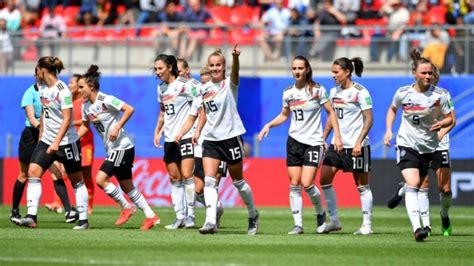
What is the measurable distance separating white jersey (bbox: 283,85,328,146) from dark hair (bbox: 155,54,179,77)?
220 centimetres

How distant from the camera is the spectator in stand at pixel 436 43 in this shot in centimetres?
2961

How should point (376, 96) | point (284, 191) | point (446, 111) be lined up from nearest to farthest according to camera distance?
point (446, 111)
point (284, 191)
point (376, 96)

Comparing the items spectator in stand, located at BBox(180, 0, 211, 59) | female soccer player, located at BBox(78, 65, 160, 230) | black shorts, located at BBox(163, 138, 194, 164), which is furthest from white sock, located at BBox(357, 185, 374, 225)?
spectator in stand, located at BBox(180, 0, 211, 59)

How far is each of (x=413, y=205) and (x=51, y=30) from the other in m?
18.6

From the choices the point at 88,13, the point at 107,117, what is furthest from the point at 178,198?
the point at 88,13

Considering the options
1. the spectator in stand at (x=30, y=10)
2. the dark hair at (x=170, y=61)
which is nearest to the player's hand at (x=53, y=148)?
the dark hair at (x=170, y=61)

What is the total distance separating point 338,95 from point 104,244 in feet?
15.3

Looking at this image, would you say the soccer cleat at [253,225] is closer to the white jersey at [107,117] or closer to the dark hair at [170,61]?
the white jersey at [107,117]

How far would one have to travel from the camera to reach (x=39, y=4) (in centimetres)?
3756

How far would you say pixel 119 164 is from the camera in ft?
60.5

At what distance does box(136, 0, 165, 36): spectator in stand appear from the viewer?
34588mm

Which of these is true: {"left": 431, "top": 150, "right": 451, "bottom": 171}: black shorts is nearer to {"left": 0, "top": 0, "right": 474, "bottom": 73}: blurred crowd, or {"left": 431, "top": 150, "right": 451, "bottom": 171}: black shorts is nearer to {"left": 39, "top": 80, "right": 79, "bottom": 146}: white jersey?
{"left": 39, "top": 80, "right": 79, "bottom": 146}: white jersey

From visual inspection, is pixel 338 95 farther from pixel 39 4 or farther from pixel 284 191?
pixel 39 4

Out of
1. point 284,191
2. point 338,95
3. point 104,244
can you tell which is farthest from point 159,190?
point 104,244
